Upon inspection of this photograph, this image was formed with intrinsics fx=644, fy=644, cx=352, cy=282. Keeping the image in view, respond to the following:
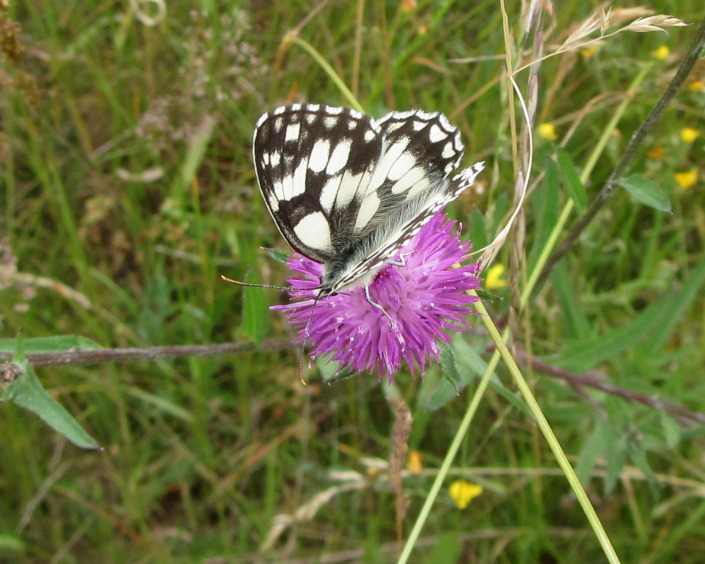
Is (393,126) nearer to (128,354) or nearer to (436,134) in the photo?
(436,134)

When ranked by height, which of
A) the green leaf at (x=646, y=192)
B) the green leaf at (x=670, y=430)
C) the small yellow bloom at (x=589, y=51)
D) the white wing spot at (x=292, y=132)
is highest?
the small yellow bloom at (x=589, y=51)

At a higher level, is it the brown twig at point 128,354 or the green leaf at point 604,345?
the brown twig at point 128,354

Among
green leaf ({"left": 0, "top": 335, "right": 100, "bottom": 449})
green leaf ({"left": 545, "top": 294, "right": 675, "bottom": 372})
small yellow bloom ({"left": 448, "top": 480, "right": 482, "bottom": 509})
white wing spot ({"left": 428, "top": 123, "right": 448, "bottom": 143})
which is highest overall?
white wing spot ({"left": 428, "top": 123, "right": 448, "bottom": 143})

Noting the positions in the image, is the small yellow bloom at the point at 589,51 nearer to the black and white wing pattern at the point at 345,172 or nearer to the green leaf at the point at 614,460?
the black and white wing pattern at the point at 345,172

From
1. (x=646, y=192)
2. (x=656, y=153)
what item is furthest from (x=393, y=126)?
(x=656, y=153)

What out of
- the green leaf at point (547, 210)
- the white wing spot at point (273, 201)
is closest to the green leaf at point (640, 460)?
the green leaf at point (547, 210)

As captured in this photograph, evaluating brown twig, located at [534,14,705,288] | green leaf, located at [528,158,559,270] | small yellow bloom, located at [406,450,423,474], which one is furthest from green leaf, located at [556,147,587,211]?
small yellow bloom, located at [406,450,423,474]

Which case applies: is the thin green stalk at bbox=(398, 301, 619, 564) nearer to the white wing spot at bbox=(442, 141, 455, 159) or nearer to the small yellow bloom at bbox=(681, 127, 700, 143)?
the white wing spot at bbox=(442, 141, 455, 159)
